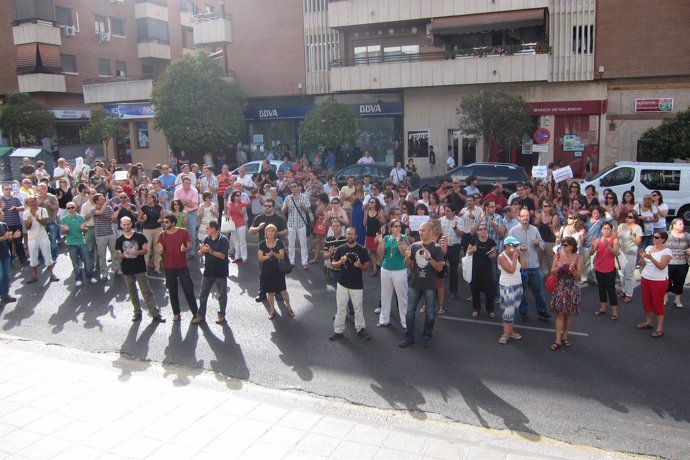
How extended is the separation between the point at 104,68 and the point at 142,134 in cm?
1051

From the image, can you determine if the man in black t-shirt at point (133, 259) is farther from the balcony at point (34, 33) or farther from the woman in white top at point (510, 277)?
the balcony at point (34, 33)

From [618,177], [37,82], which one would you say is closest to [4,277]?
[618,177]

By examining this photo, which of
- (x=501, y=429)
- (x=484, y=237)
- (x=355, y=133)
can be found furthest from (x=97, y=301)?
(x=355, y=133)

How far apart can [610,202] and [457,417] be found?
275 inches

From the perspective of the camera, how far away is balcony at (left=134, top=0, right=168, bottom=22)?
150ft

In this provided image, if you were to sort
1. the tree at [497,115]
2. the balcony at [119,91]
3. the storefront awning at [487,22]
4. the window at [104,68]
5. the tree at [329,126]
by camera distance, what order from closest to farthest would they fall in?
the tree at [497,115], the storefront awning at [487,22], the tree at [329,126], the balcony at [119,91], the window at [104,68]

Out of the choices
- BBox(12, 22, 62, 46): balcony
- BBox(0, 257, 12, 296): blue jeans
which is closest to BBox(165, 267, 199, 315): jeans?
BBox(0, 257, 12, 296): blue jeans

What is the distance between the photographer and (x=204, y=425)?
6.71 metres

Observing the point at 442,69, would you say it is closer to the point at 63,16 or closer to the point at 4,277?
the point at 4,277

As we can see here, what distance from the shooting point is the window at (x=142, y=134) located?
36.9 meters

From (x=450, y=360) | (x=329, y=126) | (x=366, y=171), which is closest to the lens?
(x=450, y=360)

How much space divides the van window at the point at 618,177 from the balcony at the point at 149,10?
127 ft

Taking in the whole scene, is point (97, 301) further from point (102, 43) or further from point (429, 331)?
point (102, 43)

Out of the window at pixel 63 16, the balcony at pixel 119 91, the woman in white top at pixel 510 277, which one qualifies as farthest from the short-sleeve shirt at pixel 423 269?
the window at pixel 63 16
